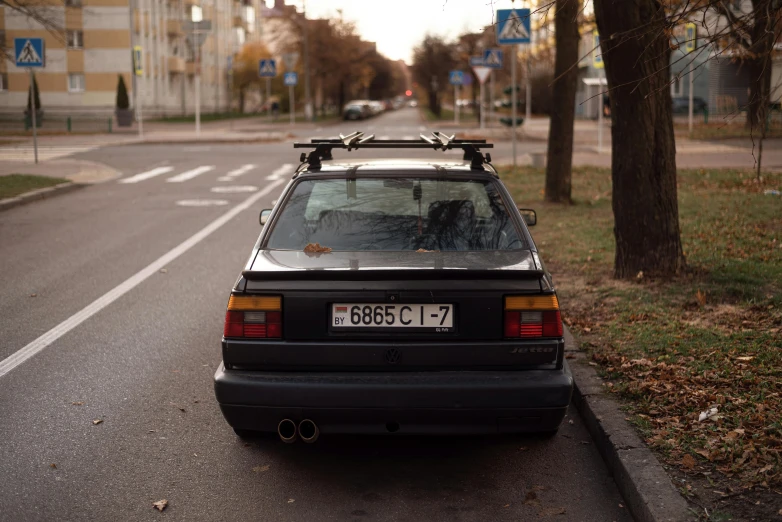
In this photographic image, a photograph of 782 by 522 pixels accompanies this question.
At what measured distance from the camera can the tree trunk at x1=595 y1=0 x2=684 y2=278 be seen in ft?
27.2

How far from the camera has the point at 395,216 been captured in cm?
507

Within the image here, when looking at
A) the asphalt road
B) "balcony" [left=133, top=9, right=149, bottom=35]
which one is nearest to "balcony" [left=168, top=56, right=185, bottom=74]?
"balcony" [left=133, top=9, right=149, bottom=35]

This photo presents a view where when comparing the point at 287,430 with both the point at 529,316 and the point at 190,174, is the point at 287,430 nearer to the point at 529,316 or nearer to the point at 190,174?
the point at 529,316

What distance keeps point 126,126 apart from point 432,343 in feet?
164

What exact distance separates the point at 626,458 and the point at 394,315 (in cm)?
130

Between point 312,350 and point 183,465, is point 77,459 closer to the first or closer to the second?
point 183,465

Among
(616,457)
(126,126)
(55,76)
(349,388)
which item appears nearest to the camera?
(349,388)

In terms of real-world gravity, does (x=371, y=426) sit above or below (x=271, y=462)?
above

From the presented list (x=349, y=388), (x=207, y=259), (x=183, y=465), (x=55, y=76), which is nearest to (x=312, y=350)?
(x=349, y=388)

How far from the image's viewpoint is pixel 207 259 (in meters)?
11.1

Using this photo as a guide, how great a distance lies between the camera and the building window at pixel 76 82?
6366cm

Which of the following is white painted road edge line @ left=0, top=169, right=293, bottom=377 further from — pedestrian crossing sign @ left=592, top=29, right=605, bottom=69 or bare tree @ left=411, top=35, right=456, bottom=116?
bare tree @ left=411, top=35, right=456, bottom=116

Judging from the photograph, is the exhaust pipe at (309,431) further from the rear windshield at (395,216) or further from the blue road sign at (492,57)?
the blue road sign at (492,57)

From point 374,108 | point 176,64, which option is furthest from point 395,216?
point 374,108
